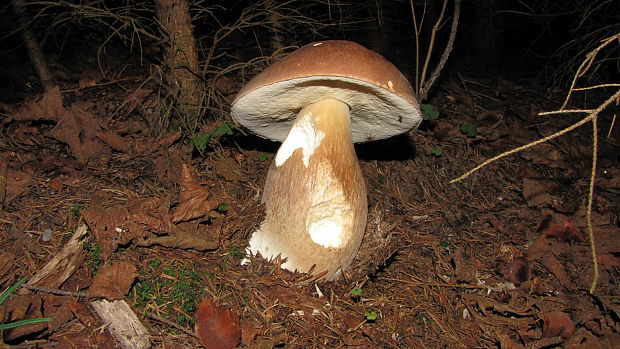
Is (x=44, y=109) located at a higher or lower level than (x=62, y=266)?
higher

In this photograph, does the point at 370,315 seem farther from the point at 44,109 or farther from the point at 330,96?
the point at 44,109

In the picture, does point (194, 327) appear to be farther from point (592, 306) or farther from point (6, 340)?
point (592, 306)

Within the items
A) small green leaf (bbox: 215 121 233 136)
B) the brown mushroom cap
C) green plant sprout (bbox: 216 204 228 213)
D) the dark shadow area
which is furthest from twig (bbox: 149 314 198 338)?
the dark shadow area

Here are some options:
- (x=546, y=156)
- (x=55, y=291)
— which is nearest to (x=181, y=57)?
(x=55, y=291)

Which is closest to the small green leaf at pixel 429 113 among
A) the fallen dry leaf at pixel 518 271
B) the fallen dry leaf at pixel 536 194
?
the fallen dry leaf at pixel 536 194

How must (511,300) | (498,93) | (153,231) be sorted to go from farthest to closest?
(498,93) < (511,300) < (153,231)

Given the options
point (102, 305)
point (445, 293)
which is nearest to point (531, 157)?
point (445, 293)

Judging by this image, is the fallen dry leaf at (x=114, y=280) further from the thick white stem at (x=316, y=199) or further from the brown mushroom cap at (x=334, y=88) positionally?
the brown mushroom cap at (x=334, y=88)

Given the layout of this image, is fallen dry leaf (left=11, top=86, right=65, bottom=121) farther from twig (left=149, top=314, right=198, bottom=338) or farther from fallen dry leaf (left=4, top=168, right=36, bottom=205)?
twig (left=149, top=314, right=198, bottom=338)
